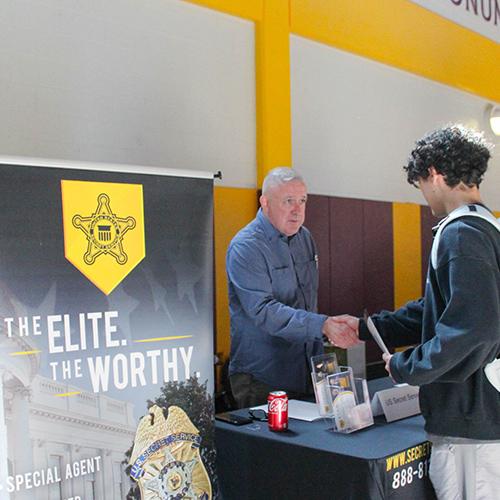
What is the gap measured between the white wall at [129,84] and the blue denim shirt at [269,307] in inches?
44.7

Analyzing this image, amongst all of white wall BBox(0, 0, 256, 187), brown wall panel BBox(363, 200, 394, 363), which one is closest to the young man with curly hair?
white wall BBox(0, 0, 256, 187)

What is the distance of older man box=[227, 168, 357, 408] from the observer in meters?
2.66

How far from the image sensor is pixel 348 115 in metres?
5.26

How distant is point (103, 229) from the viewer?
6.50 ft

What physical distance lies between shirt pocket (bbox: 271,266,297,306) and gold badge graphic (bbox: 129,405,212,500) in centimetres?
81

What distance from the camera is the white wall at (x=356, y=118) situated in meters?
4.82

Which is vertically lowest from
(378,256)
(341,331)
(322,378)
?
(322,378)

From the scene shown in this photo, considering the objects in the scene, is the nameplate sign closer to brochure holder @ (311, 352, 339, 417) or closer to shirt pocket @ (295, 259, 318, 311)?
brochure holder @ (311, 352, 339, 417)

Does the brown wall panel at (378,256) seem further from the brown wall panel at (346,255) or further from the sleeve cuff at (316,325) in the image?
the sleeve cuff at (316,325)

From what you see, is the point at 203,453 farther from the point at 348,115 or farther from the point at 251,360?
the point at 348,115

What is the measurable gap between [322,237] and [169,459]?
2671 mm

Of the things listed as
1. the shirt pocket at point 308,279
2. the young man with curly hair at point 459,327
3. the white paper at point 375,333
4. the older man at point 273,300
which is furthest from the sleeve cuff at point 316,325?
the young man with curly hair at point 459,327

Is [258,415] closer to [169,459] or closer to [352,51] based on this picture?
[169,459]

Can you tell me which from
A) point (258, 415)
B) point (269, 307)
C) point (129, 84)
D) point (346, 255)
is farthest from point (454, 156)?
point (346, 255)
